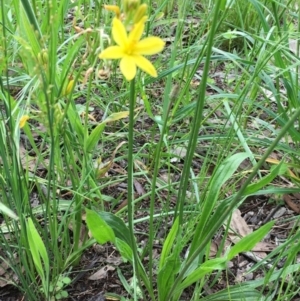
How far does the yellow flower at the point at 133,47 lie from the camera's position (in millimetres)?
489

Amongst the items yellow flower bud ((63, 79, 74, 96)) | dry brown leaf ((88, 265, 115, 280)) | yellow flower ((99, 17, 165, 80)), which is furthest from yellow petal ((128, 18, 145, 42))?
dry brown leaf ((88, 265, 115, 280))

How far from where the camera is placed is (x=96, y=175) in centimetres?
100

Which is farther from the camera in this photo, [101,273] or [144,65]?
[101,273]

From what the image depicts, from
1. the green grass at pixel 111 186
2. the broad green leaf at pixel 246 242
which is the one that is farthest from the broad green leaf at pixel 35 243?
the broad green leaf at pixel 246 242

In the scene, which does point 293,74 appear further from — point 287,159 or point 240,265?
point 240,265

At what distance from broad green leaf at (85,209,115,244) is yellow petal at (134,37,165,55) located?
1.17ft

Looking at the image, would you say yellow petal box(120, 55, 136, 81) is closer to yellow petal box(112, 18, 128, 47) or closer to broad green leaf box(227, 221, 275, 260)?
yellow petal box(112, 18, 128, 47)

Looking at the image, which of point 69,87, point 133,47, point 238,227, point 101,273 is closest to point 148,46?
point 133,47

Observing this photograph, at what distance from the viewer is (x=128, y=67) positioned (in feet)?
1.58

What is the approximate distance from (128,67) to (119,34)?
43mm

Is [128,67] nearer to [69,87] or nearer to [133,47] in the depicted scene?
[133,47]

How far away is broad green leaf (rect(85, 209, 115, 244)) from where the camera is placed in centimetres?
80

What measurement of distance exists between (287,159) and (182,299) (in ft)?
1.76

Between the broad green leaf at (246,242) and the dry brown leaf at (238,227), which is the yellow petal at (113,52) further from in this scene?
the dry brown leaf at (238,227)
